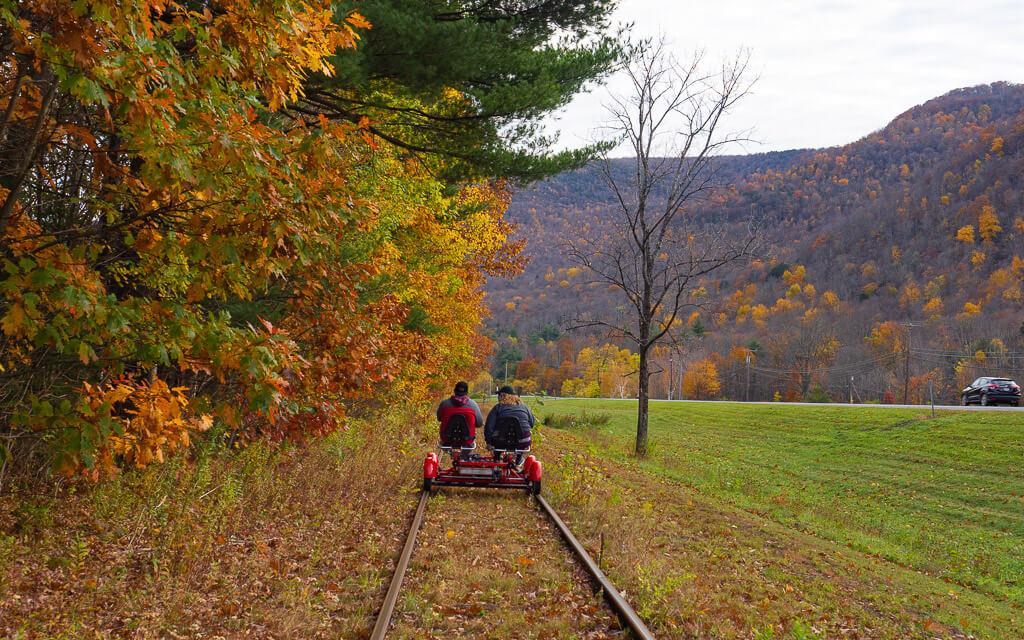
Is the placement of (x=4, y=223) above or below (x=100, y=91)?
below

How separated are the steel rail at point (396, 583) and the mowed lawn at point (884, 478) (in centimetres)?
856

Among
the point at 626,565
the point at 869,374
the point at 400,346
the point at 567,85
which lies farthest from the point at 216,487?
the point at 869,374

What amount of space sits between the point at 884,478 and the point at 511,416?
1493 cm

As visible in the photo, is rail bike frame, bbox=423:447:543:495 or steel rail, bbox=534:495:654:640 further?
rail bike frame, bbox=423:447:543:495

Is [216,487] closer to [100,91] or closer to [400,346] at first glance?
[400,346]

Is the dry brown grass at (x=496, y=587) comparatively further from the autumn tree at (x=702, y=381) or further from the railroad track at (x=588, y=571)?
the autumn tree at (x=702, y=381)

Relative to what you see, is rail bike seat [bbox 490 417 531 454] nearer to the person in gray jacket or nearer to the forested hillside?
the person in gray jacket

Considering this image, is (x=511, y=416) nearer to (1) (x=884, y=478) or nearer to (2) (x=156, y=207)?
(2) (x=156, y=207)

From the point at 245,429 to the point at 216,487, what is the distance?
7.03 ft

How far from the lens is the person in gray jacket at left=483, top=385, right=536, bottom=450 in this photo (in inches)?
445

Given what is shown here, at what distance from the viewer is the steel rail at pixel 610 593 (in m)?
5.08

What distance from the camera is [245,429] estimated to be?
9.21m

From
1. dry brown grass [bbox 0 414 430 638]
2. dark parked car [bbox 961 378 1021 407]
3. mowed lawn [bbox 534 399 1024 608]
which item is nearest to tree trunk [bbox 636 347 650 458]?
mowed lawn [bbox 534 399 1024 608]

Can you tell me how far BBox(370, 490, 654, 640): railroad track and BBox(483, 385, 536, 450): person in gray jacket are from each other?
2.41m
